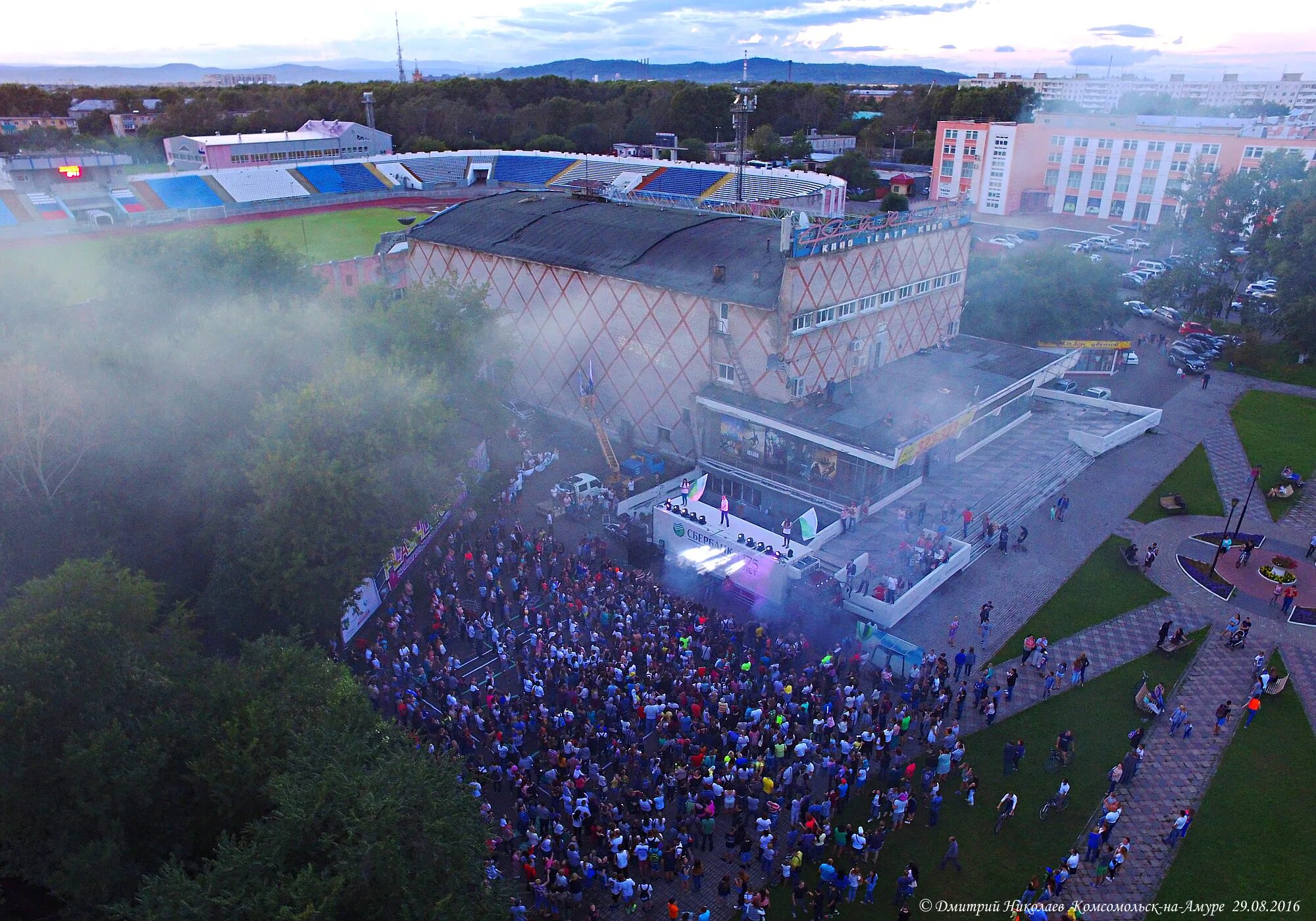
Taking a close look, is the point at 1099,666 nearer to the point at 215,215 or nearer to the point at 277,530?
the point at 277,530

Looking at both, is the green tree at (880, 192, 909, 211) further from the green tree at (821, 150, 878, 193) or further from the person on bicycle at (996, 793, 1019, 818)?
the person on bicycle at (996, 793, 1019, 818)

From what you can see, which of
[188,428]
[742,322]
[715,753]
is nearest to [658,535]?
[742,322]

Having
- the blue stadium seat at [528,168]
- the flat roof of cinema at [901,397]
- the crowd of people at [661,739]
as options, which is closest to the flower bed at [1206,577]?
the flat roof of cinema at [901,397]

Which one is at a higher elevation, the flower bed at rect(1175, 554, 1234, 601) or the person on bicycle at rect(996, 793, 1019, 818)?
the person on bicycle at rect(996, 793, 1019, 818)

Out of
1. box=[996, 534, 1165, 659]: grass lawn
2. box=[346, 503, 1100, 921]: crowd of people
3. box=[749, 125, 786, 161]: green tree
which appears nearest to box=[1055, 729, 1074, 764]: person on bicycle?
box=[346, 503, 1100, 921]: crowd of people

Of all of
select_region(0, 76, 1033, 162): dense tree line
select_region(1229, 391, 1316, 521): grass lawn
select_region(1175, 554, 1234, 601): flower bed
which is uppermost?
select_region(0, 76, 1033, 162): dense tree line

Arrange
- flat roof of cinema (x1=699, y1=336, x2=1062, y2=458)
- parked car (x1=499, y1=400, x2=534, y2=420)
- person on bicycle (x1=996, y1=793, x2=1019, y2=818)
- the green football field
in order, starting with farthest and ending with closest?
parked car (x1=499, y1=400, x2=534, y2=420) → the green football field → flat roof of cinema (x1=699, y1=336, x2=1062, y2=458) → person on bicycle (x1=996, y1=793, x2=1019, y2=818)
